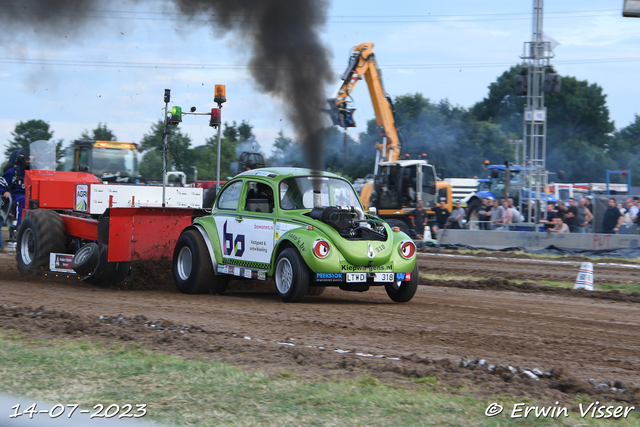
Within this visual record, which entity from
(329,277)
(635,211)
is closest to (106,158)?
(329,277)

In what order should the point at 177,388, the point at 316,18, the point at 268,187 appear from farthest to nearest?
the point at 268,187, the point at 316,18, the point at 177,388

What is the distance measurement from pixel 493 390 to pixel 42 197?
989 cm

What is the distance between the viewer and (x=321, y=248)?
9.10 metres

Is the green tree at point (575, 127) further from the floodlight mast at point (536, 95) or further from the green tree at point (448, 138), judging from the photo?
the floodlight mast at point (536, 95)

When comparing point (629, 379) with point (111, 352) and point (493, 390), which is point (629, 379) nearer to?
point (493, 390)

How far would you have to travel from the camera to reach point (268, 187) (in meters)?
10.1

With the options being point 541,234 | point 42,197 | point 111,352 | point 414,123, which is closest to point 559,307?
point 111,352

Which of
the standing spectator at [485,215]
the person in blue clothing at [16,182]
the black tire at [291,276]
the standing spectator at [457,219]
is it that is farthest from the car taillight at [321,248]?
the standing spectator at [457,219]

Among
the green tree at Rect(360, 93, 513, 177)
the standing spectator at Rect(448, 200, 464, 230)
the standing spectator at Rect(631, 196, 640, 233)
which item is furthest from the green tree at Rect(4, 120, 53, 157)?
the standing spectator at Rect(631, 196, 640, 233)

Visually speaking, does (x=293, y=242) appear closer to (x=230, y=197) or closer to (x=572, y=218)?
(x=230, y=197)

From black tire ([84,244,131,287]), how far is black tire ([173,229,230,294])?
852mm

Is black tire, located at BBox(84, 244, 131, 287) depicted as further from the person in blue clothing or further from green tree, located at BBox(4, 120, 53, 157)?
green tree, located at BBox(4, 120, 53, 157)

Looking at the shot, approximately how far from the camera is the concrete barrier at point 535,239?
62.0 feet

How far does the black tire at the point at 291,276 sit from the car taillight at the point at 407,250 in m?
1.40
